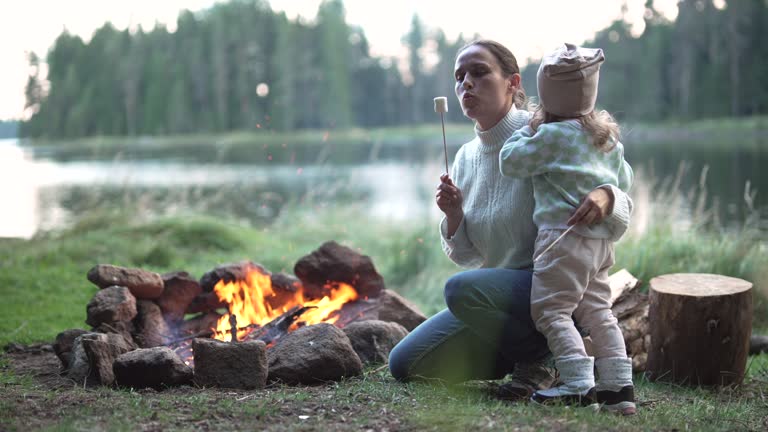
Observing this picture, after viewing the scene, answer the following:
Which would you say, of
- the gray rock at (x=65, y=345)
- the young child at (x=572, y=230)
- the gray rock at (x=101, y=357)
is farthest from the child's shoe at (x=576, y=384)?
the gray rock at (x=65, y=345)

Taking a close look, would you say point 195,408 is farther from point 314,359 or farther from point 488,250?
point 488,250

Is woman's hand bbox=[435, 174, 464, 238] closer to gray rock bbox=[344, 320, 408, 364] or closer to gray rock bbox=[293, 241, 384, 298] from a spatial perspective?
gray rock bbox=[344, 320, 408, 364]

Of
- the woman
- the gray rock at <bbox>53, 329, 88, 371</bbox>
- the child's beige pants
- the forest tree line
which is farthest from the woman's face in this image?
the forest tree line

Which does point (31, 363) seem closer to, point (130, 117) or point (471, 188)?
point (471, 188)

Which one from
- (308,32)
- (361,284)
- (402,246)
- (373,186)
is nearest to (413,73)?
(308,32)

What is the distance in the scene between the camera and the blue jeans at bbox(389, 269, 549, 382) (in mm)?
2672

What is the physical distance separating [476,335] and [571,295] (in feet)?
2.03

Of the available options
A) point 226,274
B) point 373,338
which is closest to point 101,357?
point 226,274

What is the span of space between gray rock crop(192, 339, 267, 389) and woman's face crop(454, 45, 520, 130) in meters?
1.28

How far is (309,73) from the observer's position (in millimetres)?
27141

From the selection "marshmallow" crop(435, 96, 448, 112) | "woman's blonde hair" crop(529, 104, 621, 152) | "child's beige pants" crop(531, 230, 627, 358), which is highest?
"marshmallow" crop(435, 96, 448, 112)

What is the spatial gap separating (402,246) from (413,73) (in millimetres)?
24189

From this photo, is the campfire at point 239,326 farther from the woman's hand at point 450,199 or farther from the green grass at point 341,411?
the woman's hand at point 450,199

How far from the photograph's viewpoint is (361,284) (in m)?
4.18
